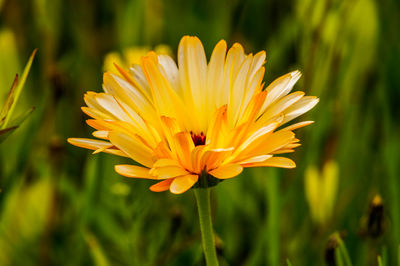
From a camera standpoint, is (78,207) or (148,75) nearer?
(148,75)

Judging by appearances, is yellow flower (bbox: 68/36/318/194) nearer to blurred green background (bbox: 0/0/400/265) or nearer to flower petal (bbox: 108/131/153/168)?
flower petal (bbox: 108/131/153/168)

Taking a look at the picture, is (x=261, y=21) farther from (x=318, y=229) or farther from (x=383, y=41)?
(x=318, y=229)

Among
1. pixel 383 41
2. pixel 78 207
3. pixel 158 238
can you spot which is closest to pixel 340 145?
pixel 383 41

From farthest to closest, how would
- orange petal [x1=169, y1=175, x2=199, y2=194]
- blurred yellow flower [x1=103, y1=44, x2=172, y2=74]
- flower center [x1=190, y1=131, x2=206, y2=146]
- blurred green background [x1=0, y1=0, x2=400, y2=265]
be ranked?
blurred yellow flower [x1=103, y1=44, x2=172, y2=74]
blurred green background [x1=0, y1=0, x2=400, y2=265]
flower center [x1=190, y1=131, x2=206, y2=146]
orange petal [x1=169, y1=175, x2=199, y2=194]

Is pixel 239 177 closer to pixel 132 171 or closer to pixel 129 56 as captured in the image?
pixel 129 56

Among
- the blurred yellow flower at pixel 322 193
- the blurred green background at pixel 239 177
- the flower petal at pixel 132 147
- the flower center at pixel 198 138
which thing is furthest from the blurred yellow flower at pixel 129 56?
the flower petal at pixel 132 147

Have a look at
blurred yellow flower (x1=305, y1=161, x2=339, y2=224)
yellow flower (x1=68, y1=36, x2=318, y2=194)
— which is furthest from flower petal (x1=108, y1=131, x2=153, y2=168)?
blurred yellow flower (x1=305, y1=161, x2=339, y2=224)

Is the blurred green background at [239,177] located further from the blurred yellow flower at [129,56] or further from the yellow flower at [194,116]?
the yellow flower at [194,116]
